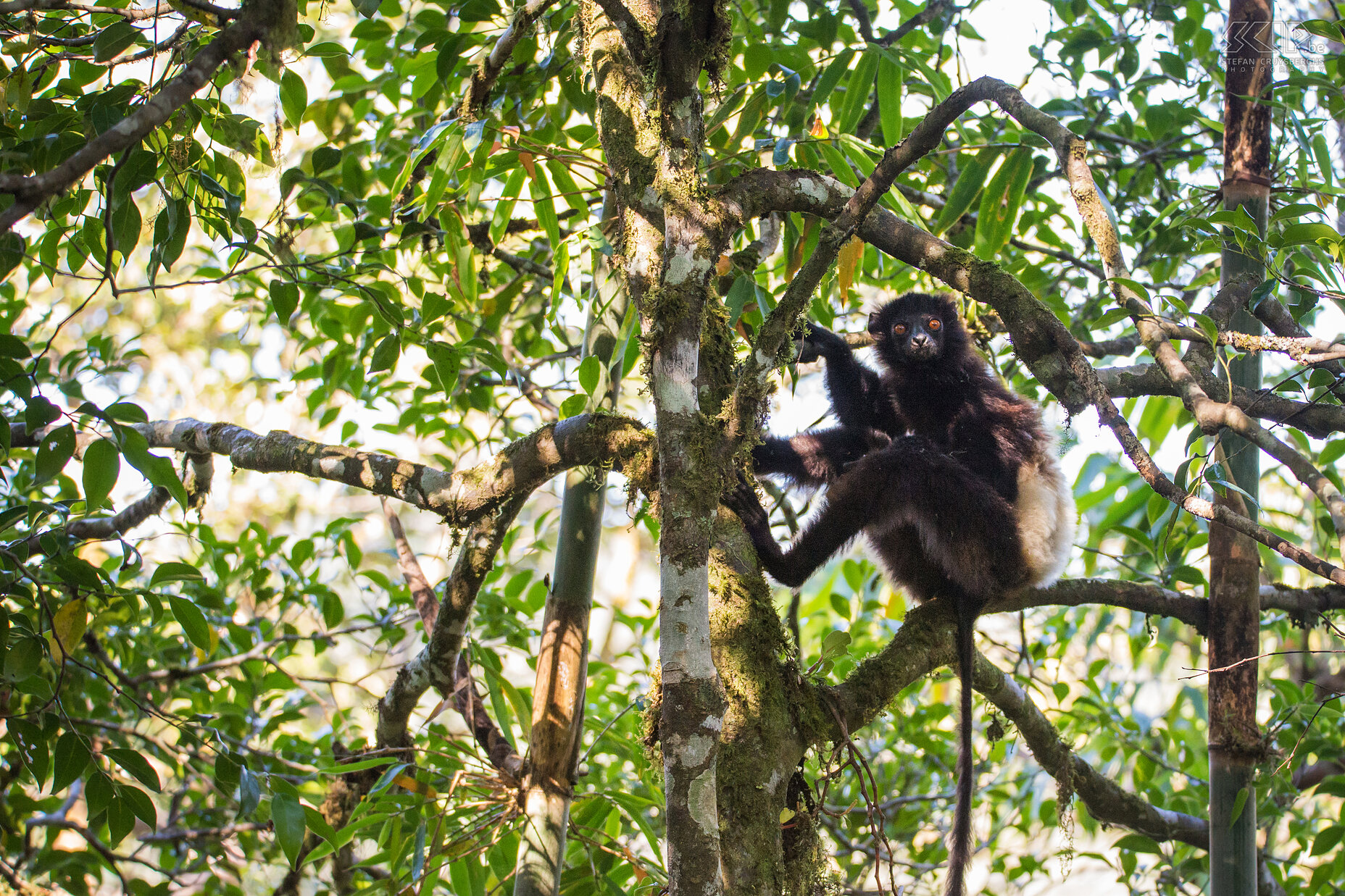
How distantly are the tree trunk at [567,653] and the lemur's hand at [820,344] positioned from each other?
81 cm

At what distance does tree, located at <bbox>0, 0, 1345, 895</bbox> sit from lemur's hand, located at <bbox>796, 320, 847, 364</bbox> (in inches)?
5.8

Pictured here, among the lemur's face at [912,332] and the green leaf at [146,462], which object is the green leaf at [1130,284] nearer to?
the green leaf at [146,462]

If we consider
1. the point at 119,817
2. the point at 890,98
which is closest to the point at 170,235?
the point at 119,817

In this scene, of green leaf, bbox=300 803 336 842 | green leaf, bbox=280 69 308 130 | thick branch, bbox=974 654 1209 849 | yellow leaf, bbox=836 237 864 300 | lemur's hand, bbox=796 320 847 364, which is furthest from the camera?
lemur's hand, bbox=796 320 847 364

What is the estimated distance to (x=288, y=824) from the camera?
212 centimetres

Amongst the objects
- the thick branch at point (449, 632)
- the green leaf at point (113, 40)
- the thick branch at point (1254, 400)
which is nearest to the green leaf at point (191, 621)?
the thick branch at point (449, 632)

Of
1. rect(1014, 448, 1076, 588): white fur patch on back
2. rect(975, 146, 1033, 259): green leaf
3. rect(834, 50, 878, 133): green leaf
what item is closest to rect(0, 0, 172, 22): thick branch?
rect(834, 50, 878, 133): green leaf

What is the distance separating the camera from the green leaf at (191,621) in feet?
7.76

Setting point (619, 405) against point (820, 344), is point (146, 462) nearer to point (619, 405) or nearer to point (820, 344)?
point (619, 405)

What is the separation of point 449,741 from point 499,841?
0.39 metres

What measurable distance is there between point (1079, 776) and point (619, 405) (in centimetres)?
217

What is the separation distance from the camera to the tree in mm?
1928

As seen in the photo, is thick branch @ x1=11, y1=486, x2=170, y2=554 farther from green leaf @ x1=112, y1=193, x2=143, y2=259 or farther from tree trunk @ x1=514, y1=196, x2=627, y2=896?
tree trunk @ x1=514, y1=196, x2=627, y2=896

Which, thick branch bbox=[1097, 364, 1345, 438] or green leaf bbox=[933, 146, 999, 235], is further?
green leaf bbox=[933, 146, 999, 235]
